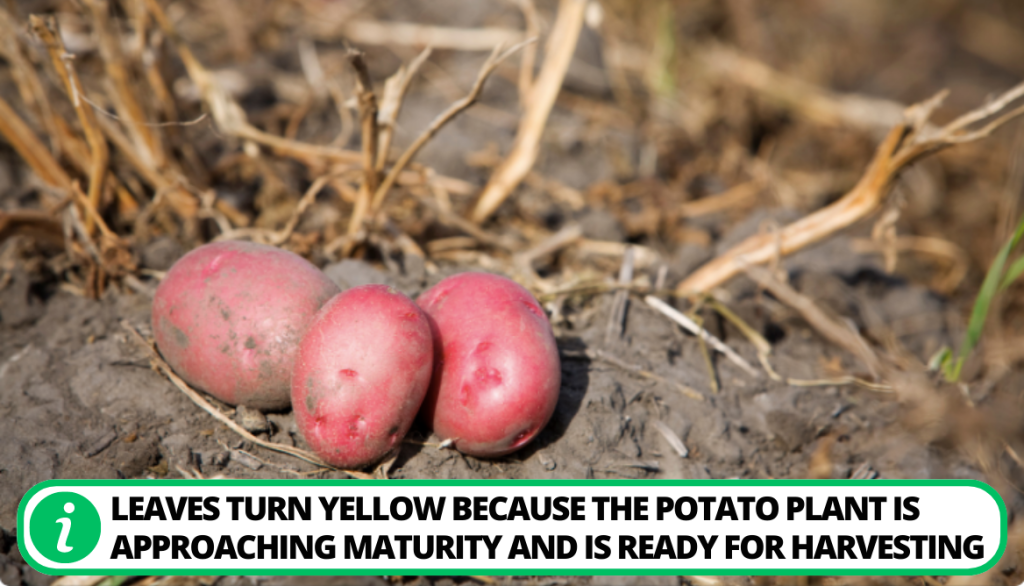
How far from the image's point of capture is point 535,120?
276 cm

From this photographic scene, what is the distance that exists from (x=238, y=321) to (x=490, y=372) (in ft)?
2.12

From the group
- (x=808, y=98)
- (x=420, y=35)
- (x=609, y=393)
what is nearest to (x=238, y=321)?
(x=609, y=393)

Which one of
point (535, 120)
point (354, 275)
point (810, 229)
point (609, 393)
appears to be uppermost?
point (535, 120)

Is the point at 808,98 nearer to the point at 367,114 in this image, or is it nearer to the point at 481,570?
the point at 367,114

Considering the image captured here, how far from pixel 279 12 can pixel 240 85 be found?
830mm

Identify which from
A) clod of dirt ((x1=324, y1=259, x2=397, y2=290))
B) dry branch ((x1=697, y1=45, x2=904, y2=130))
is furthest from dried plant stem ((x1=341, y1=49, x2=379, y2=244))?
dry branch ((x1=697, y1=45, x2=904, y2=130))

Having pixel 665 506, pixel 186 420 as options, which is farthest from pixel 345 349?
pixel 665 506

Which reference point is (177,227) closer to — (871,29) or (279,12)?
(279,12)

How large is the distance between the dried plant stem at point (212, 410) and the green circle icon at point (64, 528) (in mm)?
343

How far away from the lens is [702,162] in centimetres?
388

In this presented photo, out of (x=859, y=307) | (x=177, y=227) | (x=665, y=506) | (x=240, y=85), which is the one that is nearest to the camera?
(x=665, y=506)

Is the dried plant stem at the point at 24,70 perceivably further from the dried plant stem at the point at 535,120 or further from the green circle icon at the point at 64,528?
the dried plant stem at the point at 535,120

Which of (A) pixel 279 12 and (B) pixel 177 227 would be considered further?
(A) pixel 279 12

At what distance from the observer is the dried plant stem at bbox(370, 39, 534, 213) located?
2031 mm
